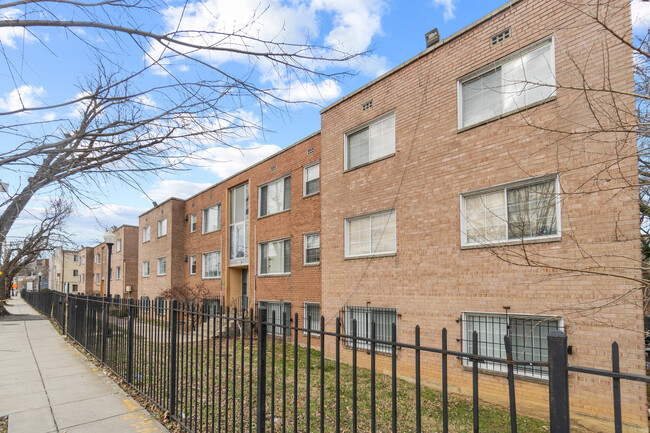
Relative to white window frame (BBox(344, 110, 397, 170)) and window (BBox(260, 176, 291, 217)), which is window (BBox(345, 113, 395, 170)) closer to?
white window frame (BBox(344, 110, 397, 170))

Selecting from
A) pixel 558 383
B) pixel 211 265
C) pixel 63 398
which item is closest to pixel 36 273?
pixel 211 265

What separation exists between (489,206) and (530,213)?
0.95 metres

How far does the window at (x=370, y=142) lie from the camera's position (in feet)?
38.6

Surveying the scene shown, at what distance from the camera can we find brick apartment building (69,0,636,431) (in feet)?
23.2

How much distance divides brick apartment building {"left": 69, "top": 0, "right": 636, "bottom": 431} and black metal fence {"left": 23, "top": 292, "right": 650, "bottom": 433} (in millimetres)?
944

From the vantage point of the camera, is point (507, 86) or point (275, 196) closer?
point (507, 86)

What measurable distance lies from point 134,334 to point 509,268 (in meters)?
7.55

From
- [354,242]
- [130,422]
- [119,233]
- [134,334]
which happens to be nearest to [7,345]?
[134,334]

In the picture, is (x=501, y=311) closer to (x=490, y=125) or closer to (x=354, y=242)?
(x=490, y=125)

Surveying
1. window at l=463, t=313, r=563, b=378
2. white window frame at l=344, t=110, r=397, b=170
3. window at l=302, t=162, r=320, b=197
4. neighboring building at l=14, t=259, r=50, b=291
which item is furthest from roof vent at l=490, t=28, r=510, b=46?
neighboring building at l=14, t=259, r=50, b=291

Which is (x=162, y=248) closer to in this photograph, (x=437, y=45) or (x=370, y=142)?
(x=370, y=142)

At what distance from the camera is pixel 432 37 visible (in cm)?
1106

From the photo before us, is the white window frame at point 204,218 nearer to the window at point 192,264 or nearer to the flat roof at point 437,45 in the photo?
the window at point 192,264

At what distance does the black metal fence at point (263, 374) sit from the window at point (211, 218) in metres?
11.1
